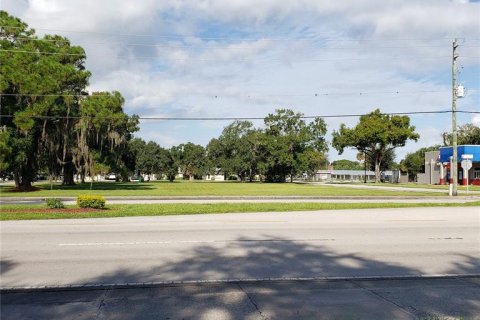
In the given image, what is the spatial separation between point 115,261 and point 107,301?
9.87ft

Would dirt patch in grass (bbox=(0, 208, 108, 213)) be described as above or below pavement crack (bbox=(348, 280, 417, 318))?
above

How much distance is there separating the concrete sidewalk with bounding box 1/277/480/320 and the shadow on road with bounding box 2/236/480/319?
12mm

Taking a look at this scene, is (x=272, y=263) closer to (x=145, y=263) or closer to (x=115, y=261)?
(x=145, y=263)

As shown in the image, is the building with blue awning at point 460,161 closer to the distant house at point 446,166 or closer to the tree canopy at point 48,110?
the distant house at point 446,166

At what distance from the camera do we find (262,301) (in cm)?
631

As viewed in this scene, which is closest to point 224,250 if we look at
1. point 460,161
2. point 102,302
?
point 102,302

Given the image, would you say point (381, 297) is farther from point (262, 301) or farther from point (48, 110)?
point (48, 110)

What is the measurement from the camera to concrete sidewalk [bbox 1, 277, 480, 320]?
5.75 m

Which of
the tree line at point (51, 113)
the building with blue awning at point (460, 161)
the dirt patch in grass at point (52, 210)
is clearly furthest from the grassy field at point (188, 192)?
the building with blue awning at point (460, 161)

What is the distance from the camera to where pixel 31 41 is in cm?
4266

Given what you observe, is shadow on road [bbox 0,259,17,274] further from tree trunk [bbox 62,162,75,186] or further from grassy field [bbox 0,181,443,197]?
tree trunk [bbox 62,162,75,186]

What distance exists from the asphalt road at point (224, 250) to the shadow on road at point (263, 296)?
0.07 meters

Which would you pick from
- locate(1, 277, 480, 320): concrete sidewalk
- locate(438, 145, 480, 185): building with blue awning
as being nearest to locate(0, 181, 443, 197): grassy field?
locate(438, 145, 480, 185): building with blue awning

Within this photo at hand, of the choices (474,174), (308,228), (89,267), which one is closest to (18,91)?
(308,228)
